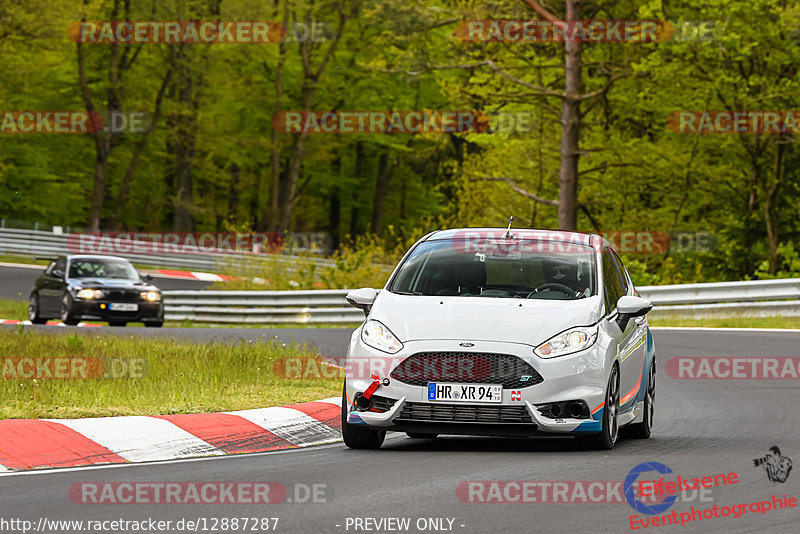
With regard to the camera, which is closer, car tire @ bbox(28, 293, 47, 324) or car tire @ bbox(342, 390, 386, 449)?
car tire @ bbox(342, 390, 386, 449)

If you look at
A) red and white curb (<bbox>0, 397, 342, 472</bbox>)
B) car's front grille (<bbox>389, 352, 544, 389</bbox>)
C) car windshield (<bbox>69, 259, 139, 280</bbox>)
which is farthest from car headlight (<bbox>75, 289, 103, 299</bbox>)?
car's front grille (<bbox>389, 352, 544, 389</bbox>)

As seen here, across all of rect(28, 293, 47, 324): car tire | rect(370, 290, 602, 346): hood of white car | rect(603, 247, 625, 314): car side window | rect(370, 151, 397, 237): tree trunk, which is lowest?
rect(28, 293, 47, 324): car tire

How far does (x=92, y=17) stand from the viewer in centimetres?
5728

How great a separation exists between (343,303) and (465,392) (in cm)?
1992

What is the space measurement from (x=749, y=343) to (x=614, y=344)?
37.1 ft

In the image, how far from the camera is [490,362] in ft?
31.0

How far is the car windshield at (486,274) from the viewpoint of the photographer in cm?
1062

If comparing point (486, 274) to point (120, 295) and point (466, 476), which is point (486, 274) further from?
point (120, 295)

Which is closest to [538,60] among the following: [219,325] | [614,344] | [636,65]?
[636,65]
